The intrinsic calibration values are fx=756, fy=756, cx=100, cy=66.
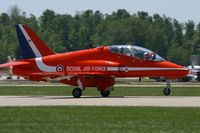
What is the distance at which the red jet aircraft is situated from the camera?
36.7m

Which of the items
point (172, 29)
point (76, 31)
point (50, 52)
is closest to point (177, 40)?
point (172, 29)

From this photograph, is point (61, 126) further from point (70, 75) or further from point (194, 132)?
point (70, 75)

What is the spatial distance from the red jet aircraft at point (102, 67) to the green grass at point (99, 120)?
975 centimetres

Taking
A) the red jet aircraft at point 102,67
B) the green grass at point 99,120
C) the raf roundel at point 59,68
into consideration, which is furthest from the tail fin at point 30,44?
the green grass at point 99,120

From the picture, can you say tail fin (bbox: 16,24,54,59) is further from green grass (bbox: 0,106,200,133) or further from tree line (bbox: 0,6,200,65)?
tree line (bbox: 0,6,200,65)

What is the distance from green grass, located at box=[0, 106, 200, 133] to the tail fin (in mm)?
11568

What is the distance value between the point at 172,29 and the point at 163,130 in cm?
17566

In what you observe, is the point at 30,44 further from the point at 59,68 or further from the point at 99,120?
the point at 99,120

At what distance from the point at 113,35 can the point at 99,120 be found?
14107 centimetres

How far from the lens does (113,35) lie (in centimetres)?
16262

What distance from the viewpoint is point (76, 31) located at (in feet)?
608

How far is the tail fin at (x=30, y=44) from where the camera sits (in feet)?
125

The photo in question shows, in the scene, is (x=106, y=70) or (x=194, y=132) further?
(x=106, y=70)

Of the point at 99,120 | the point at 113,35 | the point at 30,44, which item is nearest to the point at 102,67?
the point at 30,44
